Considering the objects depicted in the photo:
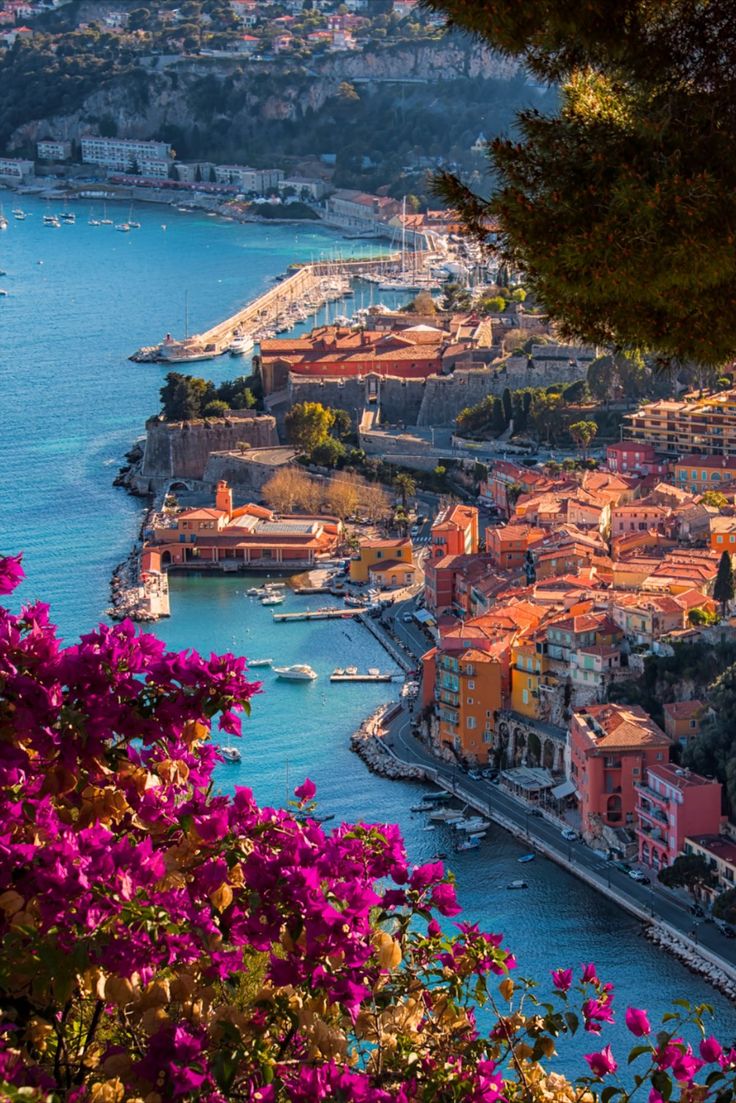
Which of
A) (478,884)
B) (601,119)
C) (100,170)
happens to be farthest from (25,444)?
(100,170)

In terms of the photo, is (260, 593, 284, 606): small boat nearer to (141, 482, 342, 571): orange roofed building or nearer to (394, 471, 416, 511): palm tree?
(141, 482, 342, 571): orange roofed building

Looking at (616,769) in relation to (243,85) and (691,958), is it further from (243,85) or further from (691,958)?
(243,85)

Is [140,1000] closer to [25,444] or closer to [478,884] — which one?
[478,884]

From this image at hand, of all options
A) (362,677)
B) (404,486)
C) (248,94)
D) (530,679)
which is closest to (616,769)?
(530,679)

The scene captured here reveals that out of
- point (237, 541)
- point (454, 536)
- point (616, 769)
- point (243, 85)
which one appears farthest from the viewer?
point (243, 85)

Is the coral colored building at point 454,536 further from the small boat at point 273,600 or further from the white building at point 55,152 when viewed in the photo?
the white building at point 55,152

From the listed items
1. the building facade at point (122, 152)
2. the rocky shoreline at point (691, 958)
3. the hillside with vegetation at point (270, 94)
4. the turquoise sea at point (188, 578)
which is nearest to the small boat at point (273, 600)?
the turquoise sea at point (188, 578)

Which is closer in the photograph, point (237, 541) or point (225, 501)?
point (237, 541)
